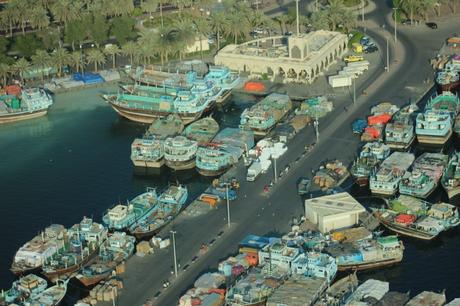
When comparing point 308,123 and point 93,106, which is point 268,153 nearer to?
point 308,123

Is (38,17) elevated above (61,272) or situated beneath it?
elevated above

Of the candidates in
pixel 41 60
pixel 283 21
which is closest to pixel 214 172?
pixel 41 60

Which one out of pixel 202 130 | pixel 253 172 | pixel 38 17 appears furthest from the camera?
pixel 38 17

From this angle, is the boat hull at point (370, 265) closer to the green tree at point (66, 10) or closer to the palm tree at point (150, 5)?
the green tree at point (66, 10)

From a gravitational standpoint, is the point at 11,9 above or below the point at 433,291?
above

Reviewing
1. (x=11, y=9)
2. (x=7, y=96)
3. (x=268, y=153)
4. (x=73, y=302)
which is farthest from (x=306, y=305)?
(x=11, y=9)

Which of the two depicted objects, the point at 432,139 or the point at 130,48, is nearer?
the point at 432,139

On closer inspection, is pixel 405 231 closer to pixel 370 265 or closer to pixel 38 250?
pixel 370 265
